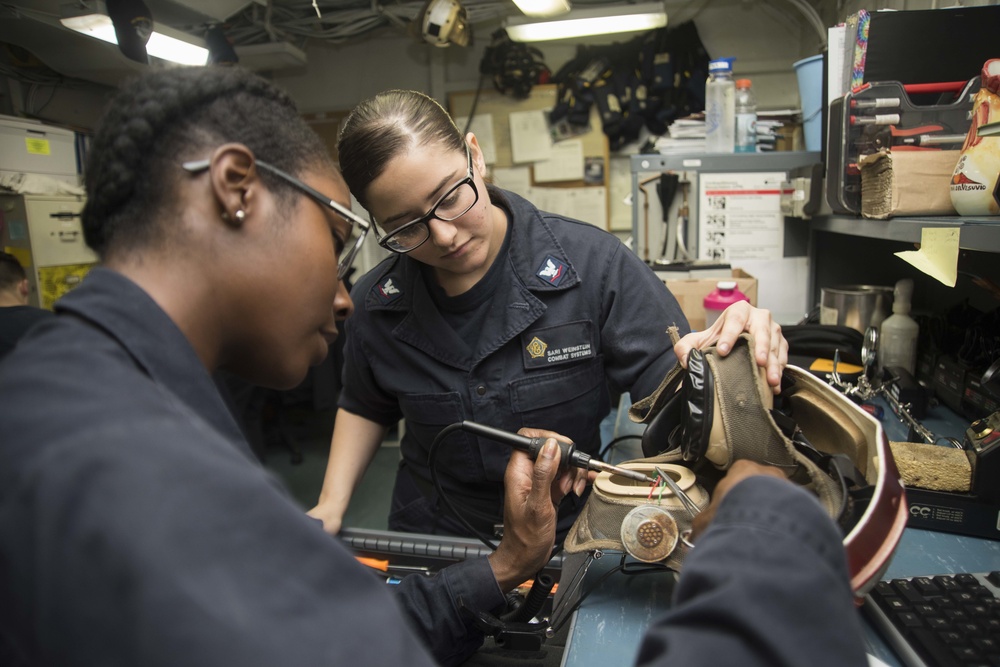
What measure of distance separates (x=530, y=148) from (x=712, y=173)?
2680mm

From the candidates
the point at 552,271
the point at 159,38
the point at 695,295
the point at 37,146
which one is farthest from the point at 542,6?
the point at 37,146

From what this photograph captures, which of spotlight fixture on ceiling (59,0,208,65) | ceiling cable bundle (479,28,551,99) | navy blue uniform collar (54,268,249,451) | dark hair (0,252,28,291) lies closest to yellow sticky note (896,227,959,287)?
navy blue uniform collar (54,268,249,451)

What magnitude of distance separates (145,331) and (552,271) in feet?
2.88

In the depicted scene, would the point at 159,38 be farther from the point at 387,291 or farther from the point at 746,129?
the point at 746,129

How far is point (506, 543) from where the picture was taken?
35.6 inches

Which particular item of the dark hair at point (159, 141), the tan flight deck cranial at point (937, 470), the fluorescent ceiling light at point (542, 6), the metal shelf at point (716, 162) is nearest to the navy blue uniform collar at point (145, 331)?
the dark hair at point (159, 141)

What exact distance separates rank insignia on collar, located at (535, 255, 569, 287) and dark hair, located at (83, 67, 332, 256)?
2.29ft

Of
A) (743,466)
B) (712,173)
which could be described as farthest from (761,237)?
(743,466)

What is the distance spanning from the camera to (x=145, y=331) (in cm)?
53

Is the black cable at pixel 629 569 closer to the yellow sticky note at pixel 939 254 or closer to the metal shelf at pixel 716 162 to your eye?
the yellow sticky note at pixel 939 254

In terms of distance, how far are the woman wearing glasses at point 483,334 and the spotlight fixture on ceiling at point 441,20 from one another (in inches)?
110

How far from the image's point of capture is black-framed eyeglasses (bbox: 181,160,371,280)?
0.58 metres

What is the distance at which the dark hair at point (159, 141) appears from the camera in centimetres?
59

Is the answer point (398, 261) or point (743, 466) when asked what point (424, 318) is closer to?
point (398, 261)
